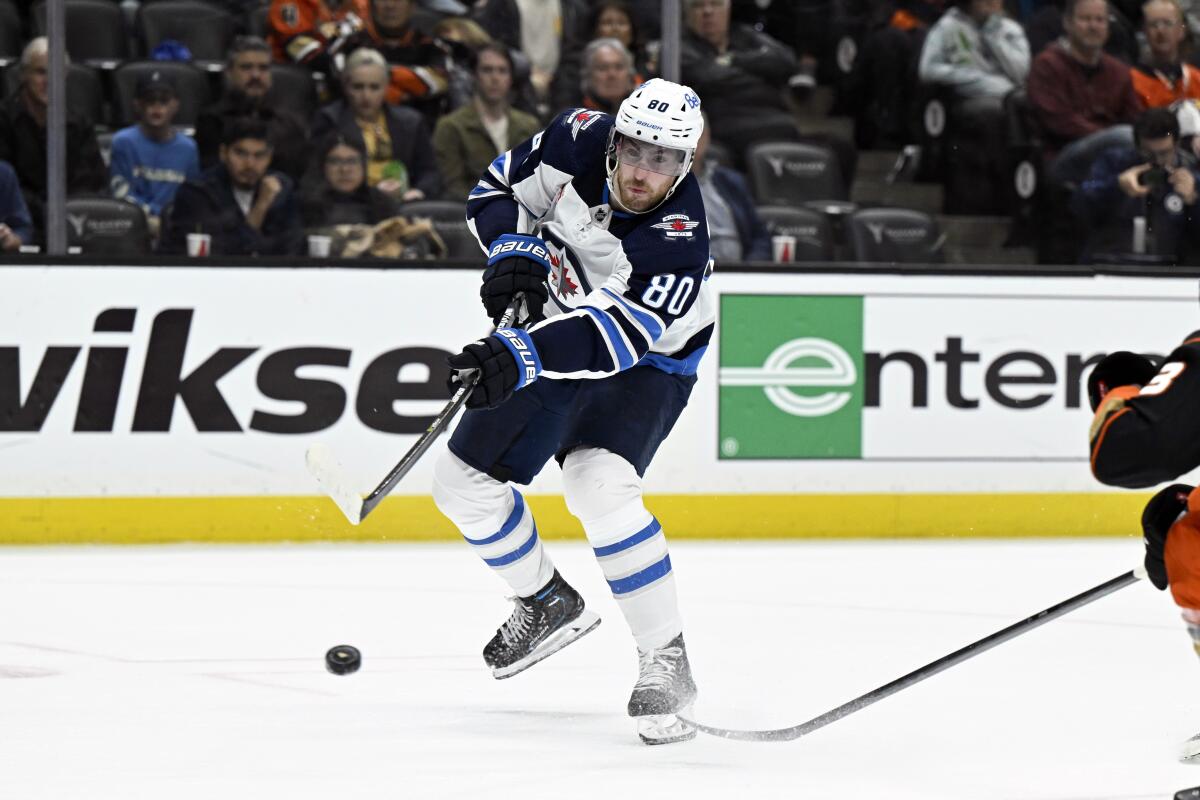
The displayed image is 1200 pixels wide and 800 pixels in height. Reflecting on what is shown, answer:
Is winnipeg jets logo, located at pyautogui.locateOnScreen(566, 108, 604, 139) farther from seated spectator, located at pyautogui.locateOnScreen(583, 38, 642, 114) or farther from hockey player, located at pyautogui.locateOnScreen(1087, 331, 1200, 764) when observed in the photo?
seated spectator, located at pyautogui.locateOnScreen(583, 38, 642, 114)

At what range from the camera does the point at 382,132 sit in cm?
666

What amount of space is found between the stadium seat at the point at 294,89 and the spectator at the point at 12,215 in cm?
115

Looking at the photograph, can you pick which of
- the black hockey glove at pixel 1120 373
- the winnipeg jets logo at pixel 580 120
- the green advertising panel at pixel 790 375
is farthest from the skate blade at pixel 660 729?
the green advertising panel at pixel 790 375

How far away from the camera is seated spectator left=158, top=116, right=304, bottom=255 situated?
6.14m

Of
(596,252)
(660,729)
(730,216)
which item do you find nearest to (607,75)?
(730,216)

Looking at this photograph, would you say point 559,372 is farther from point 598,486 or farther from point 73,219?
point 73,219

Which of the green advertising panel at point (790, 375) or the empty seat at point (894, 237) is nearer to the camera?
the green advertising panel at point (790, 375)

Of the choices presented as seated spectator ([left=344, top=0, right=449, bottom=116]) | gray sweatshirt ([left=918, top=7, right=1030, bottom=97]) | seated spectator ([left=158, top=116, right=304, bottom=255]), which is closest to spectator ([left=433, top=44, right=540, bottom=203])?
seated spectator ([left=344, top=0, right=449, bottom=116])

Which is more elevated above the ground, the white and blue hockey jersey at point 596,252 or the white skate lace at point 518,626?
the white and blue hockey jersey at point 596,252

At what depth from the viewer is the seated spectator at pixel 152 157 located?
6.29 meters

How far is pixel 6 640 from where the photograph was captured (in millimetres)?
4199

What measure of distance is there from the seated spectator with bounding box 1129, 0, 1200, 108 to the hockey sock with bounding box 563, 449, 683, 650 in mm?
4781

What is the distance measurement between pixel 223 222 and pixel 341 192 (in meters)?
0.49

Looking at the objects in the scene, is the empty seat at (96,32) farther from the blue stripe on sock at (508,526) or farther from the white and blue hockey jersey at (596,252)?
the blue stripe on sock at (508,526)
